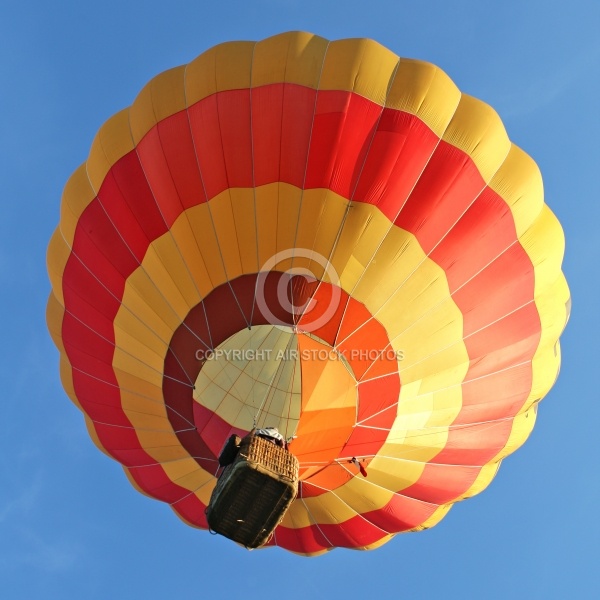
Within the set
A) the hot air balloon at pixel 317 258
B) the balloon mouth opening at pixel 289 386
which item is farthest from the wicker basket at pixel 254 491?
the hot air balloon at pixel 317 258

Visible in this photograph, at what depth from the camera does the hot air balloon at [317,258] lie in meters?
7.70

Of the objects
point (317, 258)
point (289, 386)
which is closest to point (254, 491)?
point (289, 386)

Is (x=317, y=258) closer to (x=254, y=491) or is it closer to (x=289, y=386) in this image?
(x=289, y=386)

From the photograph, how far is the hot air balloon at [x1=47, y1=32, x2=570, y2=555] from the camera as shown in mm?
7703

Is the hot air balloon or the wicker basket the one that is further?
the hot air balloon

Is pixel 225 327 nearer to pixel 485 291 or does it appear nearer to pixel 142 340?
pixel 142 340

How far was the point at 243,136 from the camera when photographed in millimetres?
7809

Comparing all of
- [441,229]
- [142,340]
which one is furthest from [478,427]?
[142,340]

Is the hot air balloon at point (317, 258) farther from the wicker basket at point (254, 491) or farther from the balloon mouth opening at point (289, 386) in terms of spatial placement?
the wicker basket at point (254, 491)

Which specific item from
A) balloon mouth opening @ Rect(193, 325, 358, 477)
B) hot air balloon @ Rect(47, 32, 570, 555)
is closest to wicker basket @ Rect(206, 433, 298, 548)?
balloon mouth opening @ Rect(193, 325, 358, 477)

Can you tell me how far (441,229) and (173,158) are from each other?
2738 millimetres

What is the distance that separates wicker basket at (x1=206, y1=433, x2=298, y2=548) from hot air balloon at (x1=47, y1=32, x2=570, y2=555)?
0.76m

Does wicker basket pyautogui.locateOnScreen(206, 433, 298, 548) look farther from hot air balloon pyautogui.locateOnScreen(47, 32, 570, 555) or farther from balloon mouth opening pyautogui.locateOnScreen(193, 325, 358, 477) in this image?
hot air balloon pyautogui.locateOnScreen(47, 32, 570, 555)

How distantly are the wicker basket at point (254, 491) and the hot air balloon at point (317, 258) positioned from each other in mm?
757
